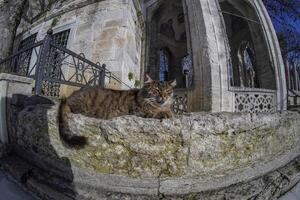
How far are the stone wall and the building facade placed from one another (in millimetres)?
4402

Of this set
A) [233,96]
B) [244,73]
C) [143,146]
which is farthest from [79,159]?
[244,73]

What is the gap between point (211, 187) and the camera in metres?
1.89

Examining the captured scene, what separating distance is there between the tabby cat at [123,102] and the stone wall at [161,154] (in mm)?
501

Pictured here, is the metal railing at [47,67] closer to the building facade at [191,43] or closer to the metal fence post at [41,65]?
the metal fence post at [41,65]

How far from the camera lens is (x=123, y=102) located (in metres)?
2.79

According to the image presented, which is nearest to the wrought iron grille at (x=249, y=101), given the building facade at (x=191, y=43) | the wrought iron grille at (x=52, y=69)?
the building facade at (x=191, y=43)

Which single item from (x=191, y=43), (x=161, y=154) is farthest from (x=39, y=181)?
(x=191, y=43)

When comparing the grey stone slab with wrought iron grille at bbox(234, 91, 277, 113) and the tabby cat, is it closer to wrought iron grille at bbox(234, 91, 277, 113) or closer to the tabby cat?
the tabby cat

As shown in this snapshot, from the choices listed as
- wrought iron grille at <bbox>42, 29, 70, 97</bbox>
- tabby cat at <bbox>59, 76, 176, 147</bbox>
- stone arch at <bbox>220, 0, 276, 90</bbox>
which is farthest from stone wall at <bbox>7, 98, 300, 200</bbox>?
stone arch at <bbox>220, 0, 276, 90</bbox>

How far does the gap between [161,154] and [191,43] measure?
5729mm

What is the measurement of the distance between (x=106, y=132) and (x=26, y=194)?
3.01 ft

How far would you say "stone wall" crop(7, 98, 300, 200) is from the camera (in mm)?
1862

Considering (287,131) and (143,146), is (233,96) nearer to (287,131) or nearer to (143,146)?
(287,131)

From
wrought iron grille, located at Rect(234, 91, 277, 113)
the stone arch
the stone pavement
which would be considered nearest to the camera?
the stone pavement
